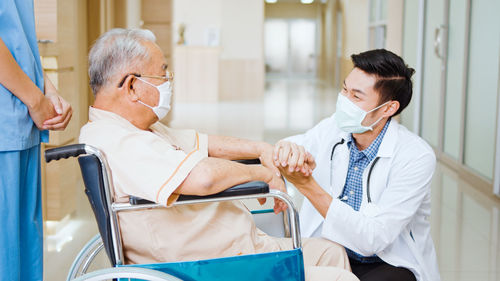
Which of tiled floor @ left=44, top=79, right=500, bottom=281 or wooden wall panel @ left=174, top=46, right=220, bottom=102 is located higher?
wooden wall panel @ left=174, top=46, right=220, bottom=102

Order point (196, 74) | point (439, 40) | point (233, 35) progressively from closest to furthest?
1. point (439, 40)
2. point (196, 74)
3. point (233, 35)

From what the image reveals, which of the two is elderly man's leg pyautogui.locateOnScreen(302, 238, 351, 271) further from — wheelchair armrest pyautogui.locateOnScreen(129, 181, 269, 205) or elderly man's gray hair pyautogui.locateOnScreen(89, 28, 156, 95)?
elderly man's gray hair pyautogui.locateOnScreen(89, 28, 156, 95)

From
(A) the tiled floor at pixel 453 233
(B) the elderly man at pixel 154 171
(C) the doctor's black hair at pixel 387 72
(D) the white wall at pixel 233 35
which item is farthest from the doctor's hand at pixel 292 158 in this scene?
(D) the white wall at pixel 233 35

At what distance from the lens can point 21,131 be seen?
149cm

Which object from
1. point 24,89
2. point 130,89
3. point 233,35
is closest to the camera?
point 24,89

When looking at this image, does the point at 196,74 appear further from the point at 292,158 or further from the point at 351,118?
the point at 292,158

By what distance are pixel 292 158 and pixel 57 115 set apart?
2.14 feet

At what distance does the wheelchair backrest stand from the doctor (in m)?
0.54

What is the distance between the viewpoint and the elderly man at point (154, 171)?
1412 millimetres

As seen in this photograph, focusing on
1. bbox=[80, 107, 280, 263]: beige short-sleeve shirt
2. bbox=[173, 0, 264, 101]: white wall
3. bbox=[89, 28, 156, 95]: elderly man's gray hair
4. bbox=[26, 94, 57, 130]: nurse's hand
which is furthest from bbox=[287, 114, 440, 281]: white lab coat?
bbox=[173, 0, 264, 101]: white wall

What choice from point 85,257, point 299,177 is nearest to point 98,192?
point 85,257

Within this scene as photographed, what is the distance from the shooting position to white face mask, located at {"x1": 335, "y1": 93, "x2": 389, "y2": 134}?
1863 millimetres

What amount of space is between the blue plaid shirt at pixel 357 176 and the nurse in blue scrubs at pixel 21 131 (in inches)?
34.4

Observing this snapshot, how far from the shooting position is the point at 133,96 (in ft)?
5.22
